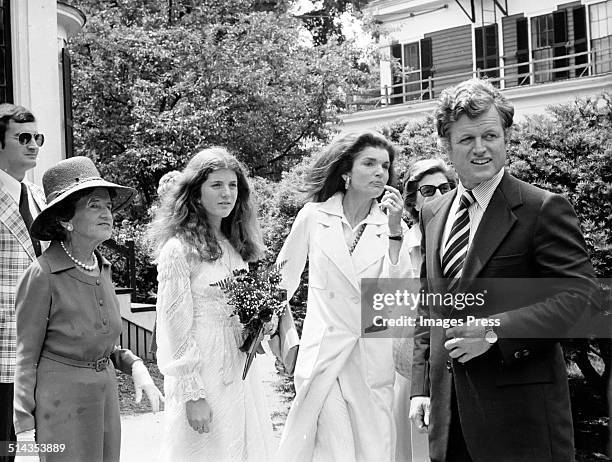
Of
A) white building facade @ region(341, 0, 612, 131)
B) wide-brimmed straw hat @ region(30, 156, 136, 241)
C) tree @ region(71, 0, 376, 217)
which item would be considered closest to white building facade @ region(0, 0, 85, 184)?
wide-brimmed straw hat @ region(30, 156, 136, 241)

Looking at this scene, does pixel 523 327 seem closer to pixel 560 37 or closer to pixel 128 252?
pixel 128 252

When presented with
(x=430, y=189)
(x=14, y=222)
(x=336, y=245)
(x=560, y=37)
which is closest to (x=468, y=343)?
(x=336, y=245)

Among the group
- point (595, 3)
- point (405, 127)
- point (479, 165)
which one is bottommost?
point (479, 165)

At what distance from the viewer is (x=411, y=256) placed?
5469 mm

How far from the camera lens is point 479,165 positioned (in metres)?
3.24

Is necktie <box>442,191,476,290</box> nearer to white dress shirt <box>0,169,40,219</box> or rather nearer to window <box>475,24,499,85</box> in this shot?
white dress shirt <box>0,169,40,219</box>

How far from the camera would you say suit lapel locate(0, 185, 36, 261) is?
4828mm

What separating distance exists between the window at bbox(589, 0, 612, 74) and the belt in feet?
70.5

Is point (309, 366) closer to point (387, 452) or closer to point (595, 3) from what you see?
point (387, 452)

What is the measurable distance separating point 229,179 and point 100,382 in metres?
1.56

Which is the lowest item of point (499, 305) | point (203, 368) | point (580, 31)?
point (203, 368)

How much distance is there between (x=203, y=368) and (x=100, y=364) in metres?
0.78

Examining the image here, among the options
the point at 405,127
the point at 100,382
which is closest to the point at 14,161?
the point at 100,382

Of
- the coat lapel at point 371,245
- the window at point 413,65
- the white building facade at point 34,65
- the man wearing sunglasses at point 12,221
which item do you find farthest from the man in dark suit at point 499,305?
the window at point 413,65
